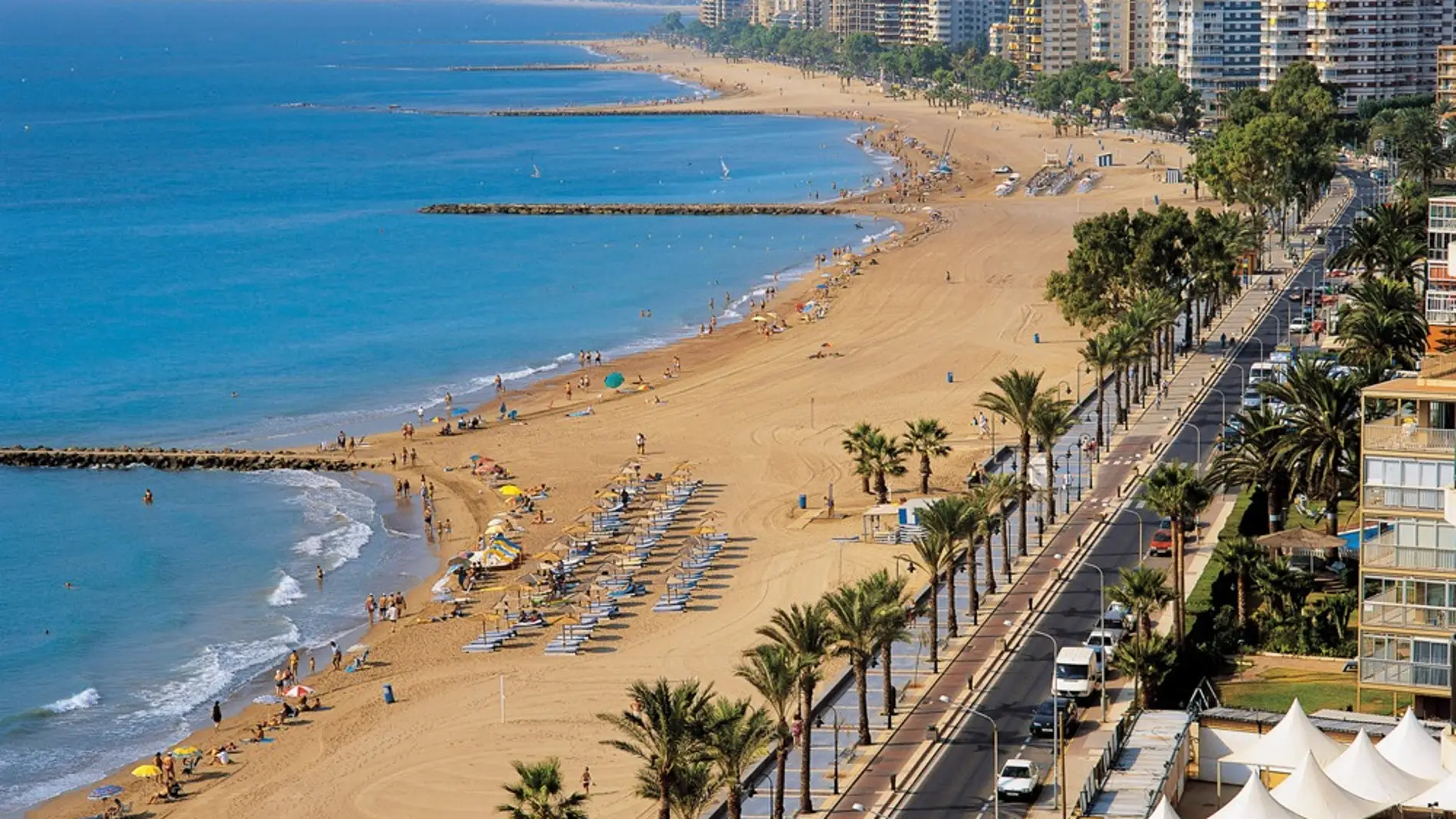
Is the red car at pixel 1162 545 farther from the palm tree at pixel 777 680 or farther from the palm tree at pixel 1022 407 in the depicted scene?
the palm tree at pixel 777 680

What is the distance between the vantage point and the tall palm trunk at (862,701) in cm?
4962

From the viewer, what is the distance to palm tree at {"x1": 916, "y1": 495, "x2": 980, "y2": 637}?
5619 cm

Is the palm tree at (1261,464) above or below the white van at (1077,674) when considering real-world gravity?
above

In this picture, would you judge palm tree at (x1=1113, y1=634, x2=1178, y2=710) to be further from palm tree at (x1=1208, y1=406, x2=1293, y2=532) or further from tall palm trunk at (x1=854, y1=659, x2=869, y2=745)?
palm tree at (x1=1208, y1=406, x2=1293, y2=532)

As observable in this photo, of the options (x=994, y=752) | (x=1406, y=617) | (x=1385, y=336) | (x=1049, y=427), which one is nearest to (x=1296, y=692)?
(x=1406, y=617)

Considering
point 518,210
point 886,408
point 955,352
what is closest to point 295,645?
point 886,408

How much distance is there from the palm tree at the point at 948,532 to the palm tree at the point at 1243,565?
709 centimetres

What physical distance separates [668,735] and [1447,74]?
6044 inches

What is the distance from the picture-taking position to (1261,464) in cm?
6234

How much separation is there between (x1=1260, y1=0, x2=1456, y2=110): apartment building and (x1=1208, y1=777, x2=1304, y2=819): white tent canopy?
538 ft

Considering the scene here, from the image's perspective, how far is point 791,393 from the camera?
316 feet

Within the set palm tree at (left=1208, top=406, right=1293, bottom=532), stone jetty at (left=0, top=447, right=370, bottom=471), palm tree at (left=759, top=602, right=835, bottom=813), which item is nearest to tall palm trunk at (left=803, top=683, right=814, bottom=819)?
palm tree at (left=759, top=602, right=835, bottom=813)

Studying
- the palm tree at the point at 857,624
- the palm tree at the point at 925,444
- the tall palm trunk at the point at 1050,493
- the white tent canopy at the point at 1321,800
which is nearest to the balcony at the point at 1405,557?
the white tent canopy at the point at 1321,800

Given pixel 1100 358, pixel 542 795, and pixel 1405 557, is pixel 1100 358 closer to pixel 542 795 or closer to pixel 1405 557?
pixel 1405 557
